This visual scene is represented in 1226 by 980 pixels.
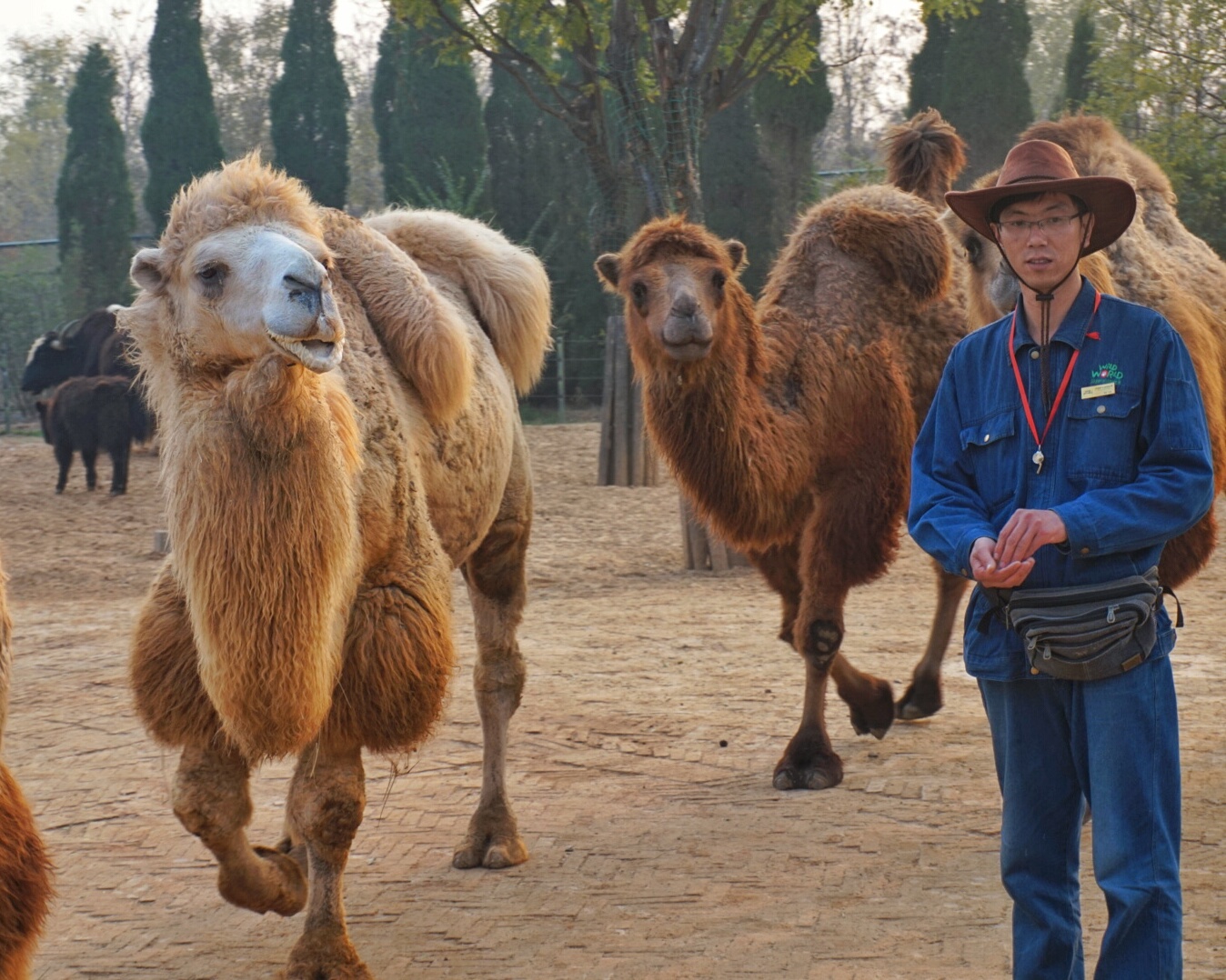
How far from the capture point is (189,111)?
24.1m

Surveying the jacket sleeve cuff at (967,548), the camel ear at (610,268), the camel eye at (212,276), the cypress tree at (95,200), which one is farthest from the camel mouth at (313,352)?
the cypress tree at (95,200)

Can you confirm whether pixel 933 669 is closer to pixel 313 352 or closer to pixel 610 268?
pixel 610 268

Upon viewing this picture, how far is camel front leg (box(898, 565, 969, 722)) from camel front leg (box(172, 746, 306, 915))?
3626 millimetres

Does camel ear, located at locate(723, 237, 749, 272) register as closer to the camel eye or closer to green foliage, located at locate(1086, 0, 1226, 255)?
the camel eye

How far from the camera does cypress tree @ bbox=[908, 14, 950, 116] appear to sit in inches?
929

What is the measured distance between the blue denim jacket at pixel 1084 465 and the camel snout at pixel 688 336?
2.33 m

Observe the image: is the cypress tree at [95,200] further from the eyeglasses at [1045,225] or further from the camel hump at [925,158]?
the eyeglasses at [1045,225]

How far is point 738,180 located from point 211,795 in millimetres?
20372

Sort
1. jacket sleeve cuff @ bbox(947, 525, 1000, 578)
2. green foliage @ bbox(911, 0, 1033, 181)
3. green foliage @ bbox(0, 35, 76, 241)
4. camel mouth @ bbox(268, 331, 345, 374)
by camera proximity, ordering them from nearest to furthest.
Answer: jacket sleeve cuff @ bbox(947, 525, 1000, 578) < camel mouth @ bbox(268, 331, 345, 374) < green foliage @ bbox(911, 0, 1033, 181) < green foliage @ bbox(0, 35, 76, 241)

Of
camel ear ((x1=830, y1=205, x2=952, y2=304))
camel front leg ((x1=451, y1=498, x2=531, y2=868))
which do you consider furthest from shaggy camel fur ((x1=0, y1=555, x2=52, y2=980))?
camel ear ((x1=830, y1=205, x2=952, y2=304))

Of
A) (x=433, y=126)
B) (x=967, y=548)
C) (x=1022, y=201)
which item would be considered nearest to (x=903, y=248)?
(x=1022, y=201)

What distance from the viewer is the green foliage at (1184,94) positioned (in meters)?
Result: 16.1

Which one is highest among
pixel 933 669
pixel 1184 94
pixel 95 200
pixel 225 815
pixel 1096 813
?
pixel 1184 94

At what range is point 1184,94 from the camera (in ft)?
53.1
